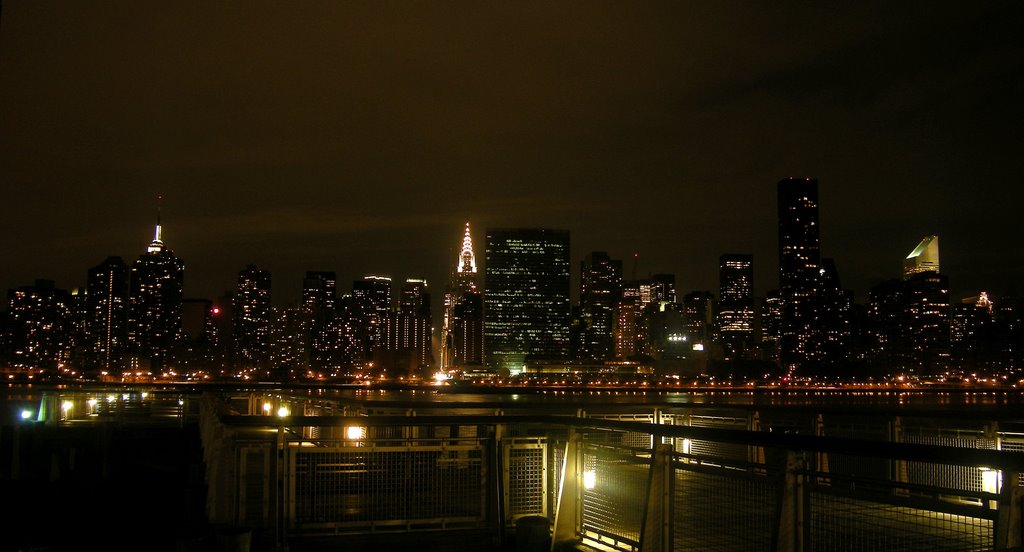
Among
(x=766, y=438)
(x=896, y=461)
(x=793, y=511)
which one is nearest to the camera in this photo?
(x=793, y=511)

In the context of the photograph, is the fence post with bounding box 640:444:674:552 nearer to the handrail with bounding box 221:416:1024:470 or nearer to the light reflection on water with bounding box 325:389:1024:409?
the handrail with bounding box 221:416:1024:470

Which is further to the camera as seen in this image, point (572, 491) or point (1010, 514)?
point (572, 491)

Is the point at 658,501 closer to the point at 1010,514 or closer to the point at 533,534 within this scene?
the point at 533,534

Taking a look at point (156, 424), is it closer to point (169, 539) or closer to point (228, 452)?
point (169, 539)

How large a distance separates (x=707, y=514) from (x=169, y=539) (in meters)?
7.58

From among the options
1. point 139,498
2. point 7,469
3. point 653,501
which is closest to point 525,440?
point 653,501

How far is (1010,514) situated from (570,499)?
4.87 meters

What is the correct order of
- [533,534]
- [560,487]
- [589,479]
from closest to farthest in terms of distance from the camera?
[533,534], [589,479], [560,487]

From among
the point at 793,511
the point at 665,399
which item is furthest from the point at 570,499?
the point at 665,399

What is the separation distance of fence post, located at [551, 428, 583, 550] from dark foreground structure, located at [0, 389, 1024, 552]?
1 centimetres

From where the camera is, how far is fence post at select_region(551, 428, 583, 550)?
958cm

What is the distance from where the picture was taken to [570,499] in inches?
380

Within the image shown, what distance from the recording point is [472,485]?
1083cm

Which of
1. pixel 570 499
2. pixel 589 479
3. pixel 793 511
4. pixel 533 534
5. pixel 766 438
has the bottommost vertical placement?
pixel 533 534
